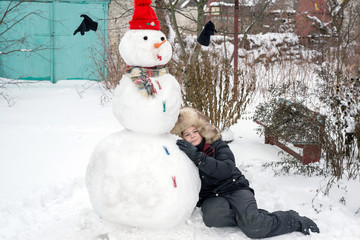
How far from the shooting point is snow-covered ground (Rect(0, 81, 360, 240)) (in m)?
2.77

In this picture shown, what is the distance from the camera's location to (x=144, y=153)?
2.54 metres

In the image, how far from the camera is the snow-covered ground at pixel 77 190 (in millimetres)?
2770

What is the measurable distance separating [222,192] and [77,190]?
1.49 meters

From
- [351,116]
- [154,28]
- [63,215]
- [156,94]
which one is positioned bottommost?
[63,215]

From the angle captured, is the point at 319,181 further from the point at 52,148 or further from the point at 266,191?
the point at 52,148

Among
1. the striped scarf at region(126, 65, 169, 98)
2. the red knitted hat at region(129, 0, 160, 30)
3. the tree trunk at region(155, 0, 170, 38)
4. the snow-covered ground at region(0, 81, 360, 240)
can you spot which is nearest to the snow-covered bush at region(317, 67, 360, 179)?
the snow-covered ground at region(0, 81, 360, 240)

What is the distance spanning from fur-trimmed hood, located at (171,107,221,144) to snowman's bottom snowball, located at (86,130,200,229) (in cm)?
33

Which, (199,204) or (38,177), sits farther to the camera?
(38,177)

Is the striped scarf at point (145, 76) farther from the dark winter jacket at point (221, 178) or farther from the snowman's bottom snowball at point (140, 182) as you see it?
the dark winter jacket at point (221, 178)

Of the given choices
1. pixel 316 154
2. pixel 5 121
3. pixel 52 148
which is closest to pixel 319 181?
pixel 316 154

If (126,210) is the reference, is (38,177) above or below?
below

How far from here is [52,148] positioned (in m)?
4.83

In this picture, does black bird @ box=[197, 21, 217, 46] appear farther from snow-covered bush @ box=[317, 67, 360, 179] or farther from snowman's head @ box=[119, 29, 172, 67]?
snow-covered bush @ box=[317, 67, 360, 179]

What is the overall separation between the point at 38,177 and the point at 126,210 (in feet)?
5.74
